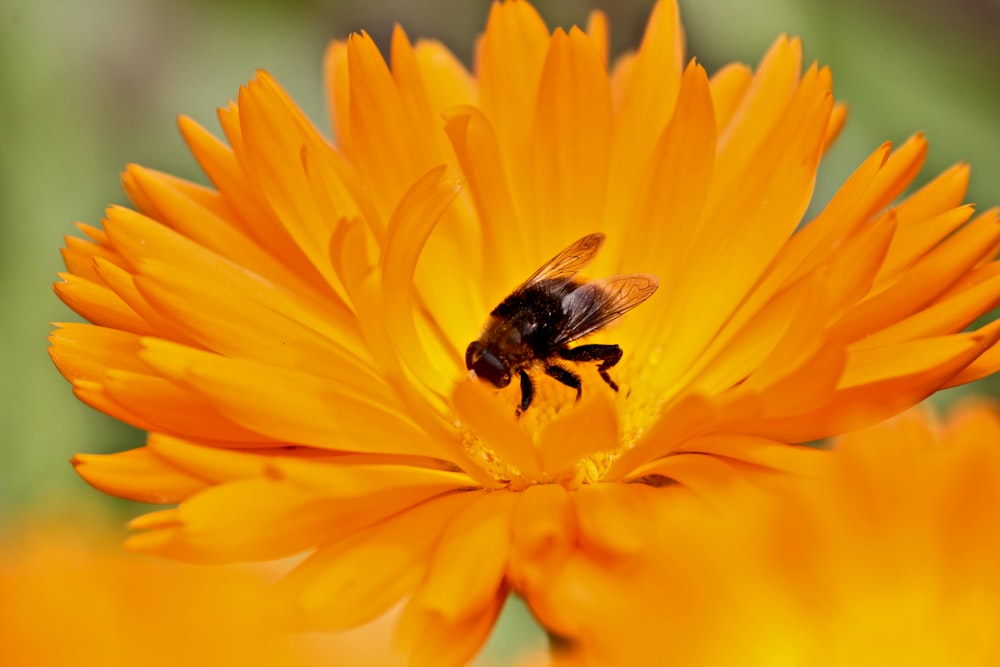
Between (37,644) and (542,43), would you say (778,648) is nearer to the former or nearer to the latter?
(37,644)

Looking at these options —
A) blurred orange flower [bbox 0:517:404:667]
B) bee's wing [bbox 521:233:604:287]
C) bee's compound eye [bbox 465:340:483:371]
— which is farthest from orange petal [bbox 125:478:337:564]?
bee's wing [bbox 521:233:604:287]

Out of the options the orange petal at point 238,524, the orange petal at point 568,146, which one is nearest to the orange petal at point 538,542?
the orange petal at point 238,524

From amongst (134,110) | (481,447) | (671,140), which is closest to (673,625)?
(481,447)

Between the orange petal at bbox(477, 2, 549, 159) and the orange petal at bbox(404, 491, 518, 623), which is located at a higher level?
the orange petal at bbox(477, 2, 549, 159)

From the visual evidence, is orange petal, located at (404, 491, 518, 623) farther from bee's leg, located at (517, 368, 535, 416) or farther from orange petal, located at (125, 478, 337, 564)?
bee's leg, located at (517, 368, 535, 416)

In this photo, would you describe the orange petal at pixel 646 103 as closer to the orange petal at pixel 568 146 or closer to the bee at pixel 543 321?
the orange petal at pixel 568 146

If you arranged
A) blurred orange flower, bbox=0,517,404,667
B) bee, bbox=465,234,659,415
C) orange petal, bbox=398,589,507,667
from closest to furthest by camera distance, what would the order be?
blurred orange flower, bbox=0,517,404,667 < orange petal, bbox=398,589,507,667 < bee, bbox=465,234,659,415
